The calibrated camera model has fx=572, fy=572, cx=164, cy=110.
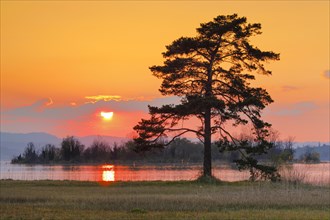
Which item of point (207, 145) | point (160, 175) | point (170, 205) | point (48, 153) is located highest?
point (207, 145)

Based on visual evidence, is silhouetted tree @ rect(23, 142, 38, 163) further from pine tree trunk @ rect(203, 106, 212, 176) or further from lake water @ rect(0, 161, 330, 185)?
pine tree trunk @ rect(203, 106, 212, 176)

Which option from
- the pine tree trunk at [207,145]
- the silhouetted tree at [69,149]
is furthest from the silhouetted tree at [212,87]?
the silhouetted tree at [69,149]

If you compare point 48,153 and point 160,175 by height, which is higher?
point 48,153

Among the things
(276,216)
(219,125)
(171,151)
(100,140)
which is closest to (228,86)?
(219,125)

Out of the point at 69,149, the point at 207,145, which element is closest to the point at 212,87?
the point at 207,145

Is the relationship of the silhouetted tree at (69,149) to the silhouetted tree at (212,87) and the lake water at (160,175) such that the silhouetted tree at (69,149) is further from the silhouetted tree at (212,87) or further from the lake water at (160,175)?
the silhouetted tree at (212,87)

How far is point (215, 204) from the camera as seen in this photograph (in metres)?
24.4

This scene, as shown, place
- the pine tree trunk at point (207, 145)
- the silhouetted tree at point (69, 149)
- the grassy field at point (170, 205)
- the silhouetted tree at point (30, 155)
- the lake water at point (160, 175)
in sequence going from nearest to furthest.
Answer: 1. the grassy field at point (170, 205)
2. the lake water at point (160, 175)
3. the pine tree trunk at point (207, 145)
4. the silhouetted tree at point (69, 149)
5. the silhouetted tree at point (30, 155)

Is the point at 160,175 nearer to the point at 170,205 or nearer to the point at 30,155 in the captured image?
the point at 170,205

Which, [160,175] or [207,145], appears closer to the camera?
[207,145]

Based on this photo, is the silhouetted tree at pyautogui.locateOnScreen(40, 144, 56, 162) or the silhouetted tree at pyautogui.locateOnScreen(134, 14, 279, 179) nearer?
the silhouetted tree at pyautogui.locateOnScreen(134, 14, 279, 179)

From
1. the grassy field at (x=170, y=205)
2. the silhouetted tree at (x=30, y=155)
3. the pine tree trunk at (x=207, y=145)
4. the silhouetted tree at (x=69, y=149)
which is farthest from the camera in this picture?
the silhouetted tree at (x=30, y=155)

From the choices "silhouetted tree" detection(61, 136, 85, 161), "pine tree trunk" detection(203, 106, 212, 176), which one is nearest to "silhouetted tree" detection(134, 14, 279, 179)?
"pine tree trunk" detection(203, 106, 212, 176)

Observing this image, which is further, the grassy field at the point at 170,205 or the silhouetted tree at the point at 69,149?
the silhouetted tree at the point at 69,149
